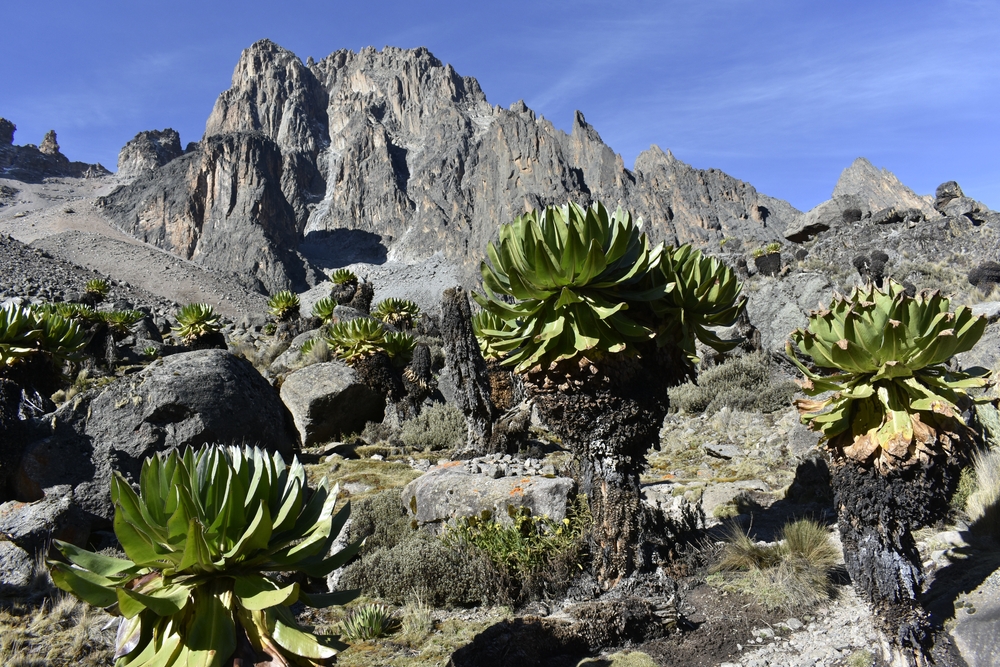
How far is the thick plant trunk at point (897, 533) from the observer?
3.35 meters

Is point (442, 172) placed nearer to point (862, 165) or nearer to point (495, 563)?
point (862, 165)

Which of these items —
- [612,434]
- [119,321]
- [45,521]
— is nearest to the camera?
[612,434]

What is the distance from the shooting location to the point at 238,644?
Answer: 2.54 m

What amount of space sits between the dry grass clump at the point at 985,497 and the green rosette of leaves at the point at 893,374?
166 cm

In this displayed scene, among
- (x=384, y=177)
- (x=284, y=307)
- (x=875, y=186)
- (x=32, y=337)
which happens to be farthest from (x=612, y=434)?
(x=384, y=177)

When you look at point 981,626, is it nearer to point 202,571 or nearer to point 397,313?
point 202,571

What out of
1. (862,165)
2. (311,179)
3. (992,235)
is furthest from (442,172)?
(992,235)

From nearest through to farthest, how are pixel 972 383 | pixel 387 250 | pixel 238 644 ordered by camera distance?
pixel 238 644 < pixel 972 383 < pixel 387 250

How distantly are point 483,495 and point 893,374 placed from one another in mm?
3548

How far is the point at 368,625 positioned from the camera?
4.21m

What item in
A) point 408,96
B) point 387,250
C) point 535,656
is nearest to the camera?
point 535,656

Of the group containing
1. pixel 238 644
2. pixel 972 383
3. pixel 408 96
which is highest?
pixel 408 96

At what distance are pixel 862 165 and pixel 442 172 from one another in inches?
2916

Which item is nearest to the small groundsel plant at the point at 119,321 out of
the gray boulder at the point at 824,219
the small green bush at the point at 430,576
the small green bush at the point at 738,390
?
the small green bush at the point at 430,576
